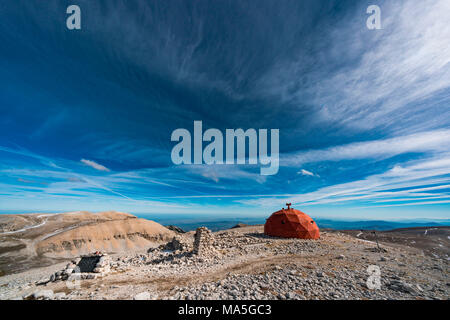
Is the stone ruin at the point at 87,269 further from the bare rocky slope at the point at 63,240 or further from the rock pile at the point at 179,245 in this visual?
the bare rocky slope at the point at 63,240

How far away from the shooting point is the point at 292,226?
2412 centimetres

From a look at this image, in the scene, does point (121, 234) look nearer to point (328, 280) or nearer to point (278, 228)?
point (278, 228)

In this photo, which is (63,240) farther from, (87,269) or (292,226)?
(292,226)

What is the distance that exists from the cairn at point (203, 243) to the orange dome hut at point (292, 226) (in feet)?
41.5

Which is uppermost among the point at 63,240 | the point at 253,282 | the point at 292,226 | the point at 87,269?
the point at 253,282

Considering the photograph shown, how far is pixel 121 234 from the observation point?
5478 centimetres

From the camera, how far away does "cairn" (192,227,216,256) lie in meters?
14.8

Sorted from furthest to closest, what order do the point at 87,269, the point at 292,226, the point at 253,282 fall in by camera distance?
the point at 292,226 < the point at 87,269 < the point at 253,282

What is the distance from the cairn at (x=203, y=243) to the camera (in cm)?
1480

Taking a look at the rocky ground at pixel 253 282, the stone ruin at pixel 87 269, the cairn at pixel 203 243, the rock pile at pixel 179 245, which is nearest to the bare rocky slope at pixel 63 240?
the rock pile at pixel 179 245

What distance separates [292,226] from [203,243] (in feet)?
48.9

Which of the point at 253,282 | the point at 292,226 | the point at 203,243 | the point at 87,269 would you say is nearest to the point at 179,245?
the point at 203,243

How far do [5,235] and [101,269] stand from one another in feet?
241
